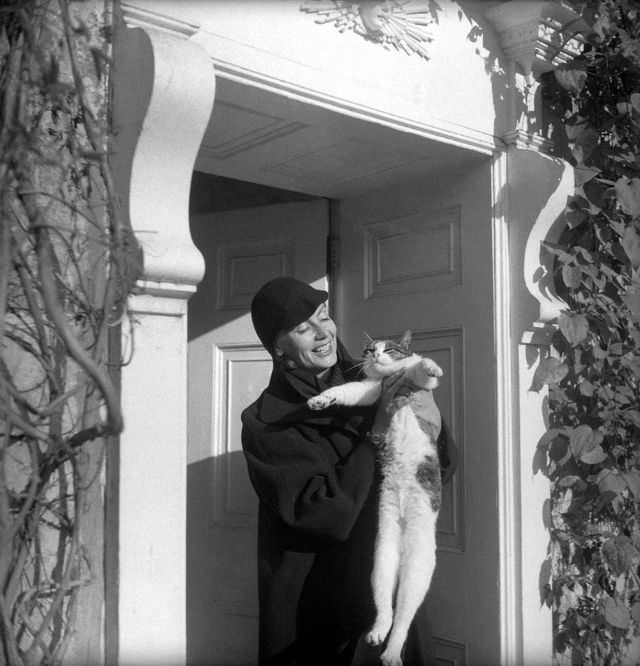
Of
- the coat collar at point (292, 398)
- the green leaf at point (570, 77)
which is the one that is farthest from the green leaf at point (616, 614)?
the green leaf at point (570, 77)

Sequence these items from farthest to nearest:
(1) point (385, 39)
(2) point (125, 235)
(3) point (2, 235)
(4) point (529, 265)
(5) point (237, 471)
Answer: (5) point (237, 471) < (4) point (529, 265) < (1) point (385, 39) < (2) point (125, 235) < (3) point (2, 235)

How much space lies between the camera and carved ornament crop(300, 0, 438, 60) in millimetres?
2512

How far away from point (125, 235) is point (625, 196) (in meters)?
1.82

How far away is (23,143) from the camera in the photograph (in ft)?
5.58

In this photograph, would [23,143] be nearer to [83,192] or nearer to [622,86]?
[83,192]

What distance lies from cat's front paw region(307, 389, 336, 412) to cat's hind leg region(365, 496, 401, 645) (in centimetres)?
31

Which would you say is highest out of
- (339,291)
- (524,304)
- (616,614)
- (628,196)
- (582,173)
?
(582,173)

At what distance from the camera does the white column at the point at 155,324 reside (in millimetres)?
1965

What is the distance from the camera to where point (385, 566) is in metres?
2.48

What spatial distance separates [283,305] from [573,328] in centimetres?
103

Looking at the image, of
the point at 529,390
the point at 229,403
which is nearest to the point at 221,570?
the point at 229,403

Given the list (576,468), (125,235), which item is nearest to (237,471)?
(576,468)

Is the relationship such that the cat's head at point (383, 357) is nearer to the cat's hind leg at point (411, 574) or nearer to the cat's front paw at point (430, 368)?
the cat's front paw at point (430, 368)

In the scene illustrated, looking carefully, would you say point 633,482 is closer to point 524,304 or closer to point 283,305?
point 524,304
